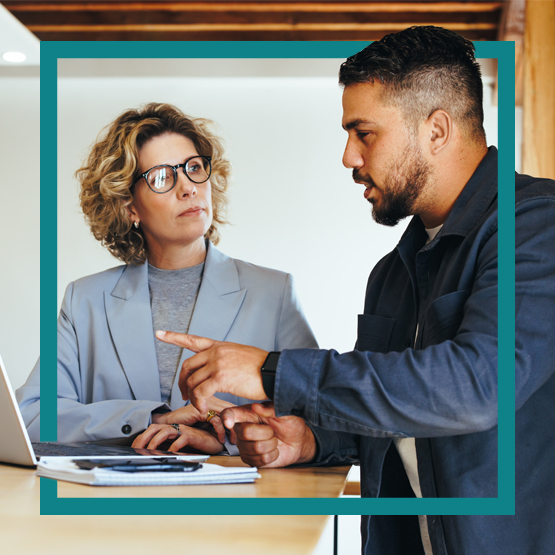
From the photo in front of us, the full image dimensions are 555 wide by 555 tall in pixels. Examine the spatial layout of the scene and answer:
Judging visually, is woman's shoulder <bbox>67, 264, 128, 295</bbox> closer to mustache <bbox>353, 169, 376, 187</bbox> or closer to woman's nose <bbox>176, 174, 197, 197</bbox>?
woman's nose <bbox>176, 174, 197, 197</bbox>

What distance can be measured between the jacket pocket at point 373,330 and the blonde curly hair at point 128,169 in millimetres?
316

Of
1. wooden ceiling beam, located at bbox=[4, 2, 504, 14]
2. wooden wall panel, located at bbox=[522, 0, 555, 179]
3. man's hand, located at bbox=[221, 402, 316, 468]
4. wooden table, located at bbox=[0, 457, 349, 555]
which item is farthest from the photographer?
wooden ceiling beam, located at bbox=[4, 2, 504, 14]

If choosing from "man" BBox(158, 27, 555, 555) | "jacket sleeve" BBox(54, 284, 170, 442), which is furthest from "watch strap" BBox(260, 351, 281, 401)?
"jacket sleeve" BBox(54, 284, 170, 442)

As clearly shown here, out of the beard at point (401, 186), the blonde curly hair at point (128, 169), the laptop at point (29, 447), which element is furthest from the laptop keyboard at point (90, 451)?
the beard at point (401, 186)

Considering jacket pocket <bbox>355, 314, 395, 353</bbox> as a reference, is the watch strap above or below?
below

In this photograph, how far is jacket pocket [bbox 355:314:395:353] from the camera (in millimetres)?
1109

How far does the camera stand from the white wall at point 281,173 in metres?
1.11

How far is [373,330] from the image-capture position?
112 cm

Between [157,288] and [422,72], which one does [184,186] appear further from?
[422,72]

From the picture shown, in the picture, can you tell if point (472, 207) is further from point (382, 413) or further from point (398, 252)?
point (382, 413)

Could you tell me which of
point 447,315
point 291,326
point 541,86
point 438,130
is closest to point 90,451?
point 291,326

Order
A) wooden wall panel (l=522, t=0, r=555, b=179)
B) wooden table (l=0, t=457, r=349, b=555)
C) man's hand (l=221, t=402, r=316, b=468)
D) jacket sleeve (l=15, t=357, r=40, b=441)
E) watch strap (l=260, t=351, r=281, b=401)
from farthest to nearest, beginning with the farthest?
1. wooden wall panel (l=522, t=0, r=555, b=179)
2. jacket sleeve (l=15, t=357, r=40, b=441)
3. man's hand (l=221, t=402, r=316, b=468)
4. watch strap (l=260, t=351, r=281, b=401)
5. wooden table (l=0, t=457, r=349, b=555)

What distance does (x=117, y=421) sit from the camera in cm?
113

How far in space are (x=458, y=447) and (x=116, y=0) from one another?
284 centimetres
